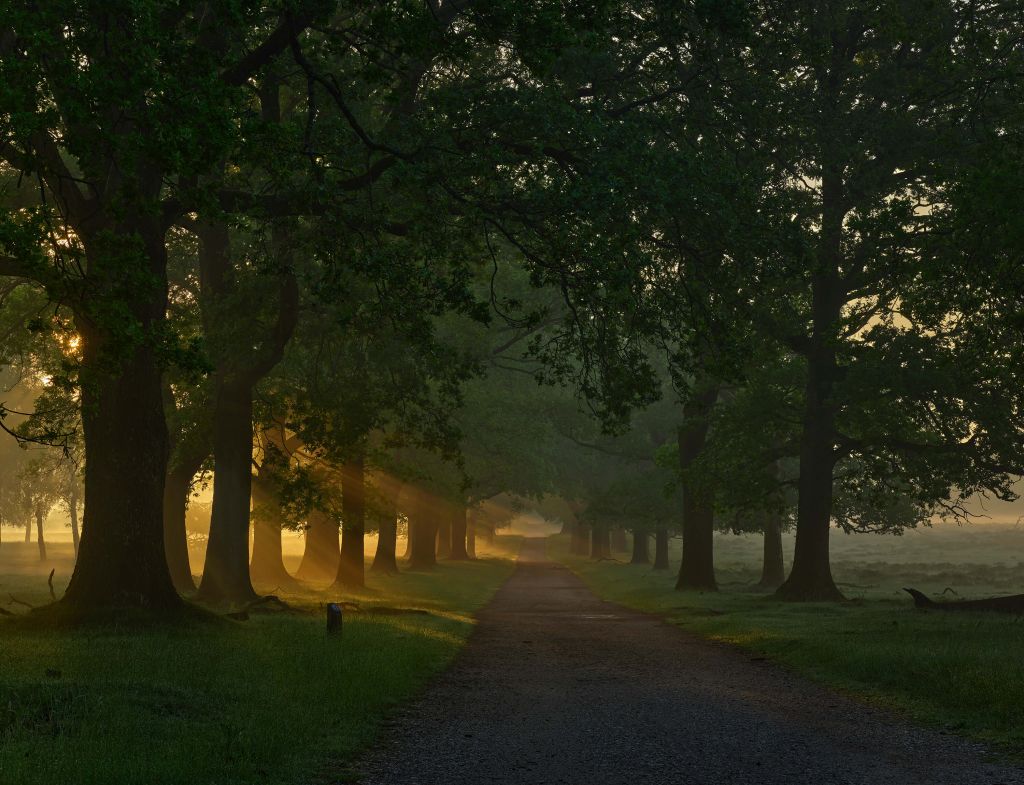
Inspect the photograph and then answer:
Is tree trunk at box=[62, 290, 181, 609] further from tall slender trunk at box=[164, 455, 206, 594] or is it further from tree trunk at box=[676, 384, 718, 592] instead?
tree trunk at box=[676, 384, 718, 592]

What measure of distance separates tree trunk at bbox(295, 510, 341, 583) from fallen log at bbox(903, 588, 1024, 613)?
2519 cm

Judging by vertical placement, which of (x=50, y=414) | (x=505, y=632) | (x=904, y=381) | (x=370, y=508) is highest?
(x=904, y=381)

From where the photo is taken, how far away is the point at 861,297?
3092cm

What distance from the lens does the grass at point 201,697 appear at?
8.28m

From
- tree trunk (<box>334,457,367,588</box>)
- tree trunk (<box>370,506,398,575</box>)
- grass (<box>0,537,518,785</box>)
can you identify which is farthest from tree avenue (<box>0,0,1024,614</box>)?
tree trunk (<box>370,506,398,575</box>)

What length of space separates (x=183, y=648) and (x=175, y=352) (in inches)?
203

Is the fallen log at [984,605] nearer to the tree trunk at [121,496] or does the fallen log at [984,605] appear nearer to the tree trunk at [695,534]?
the tree trunk at [695,534]

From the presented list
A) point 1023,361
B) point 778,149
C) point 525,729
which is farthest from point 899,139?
point 525,729

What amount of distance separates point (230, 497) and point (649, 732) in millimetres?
16720

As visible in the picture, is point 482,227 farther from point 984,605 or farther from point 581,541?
point 581,541

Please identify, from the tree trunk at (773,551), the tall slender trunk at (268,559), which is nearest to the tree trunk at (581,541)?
the tree trunk at (773,551)

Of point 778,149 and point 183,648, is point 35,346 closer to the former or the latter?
point 183,648

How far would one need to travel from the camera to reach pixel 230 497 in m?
24.9

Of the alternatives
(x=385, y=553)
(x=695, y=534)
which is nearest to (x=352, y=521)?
(x=695, y=534)
